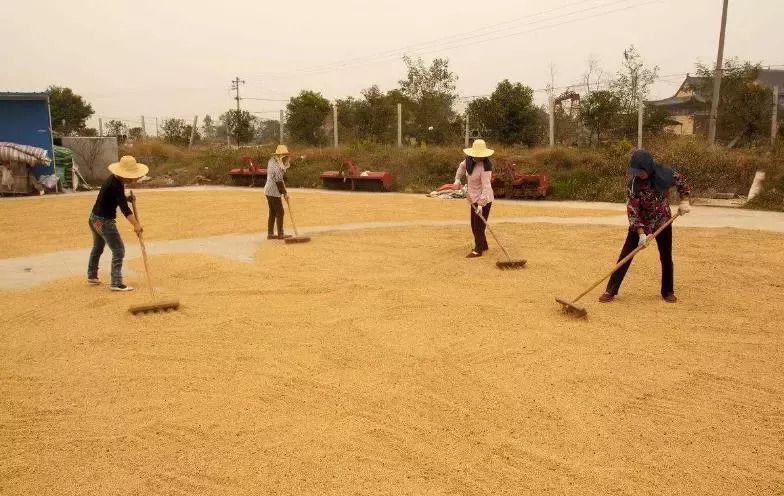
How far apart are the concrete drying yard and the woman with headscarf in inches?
26.1

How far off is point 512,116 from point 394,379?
19.6 m

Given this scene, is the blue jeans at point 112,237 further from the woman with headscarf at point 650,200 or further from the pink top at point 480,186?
the woman with headscarf at point 650,200

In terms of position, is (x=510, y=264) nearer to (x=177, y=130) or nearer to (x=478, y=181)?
(x=478, y=181)

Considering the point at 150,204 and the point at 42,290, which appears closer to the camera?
the point at 42,290

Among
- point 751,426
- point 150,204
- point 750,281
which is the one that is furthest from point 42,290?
point 150,204

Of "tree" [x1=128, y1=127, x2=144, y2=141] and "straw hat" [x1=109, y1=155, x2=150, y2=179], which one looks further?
"tree" [x1=128, y1=127, x2=144, y2=141]

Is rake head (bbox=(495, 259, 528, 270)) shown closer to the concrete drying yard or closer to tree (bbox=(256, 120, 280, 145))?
the concrete drying yard

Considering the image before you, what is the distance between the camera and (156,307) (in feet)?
20.7

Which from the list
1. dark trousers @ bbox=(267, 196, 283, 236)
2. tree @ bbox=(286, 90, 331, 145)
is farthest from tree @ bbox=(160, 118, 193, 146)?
dark trousers @ bbox=(267, 196, 283, 236)

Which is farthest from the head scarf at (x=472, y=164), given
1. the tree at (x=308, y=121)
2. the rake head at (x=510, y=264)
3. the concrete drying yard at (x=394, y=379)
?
the tree at (x=308, y=121)

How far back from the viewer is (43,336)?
5723mm

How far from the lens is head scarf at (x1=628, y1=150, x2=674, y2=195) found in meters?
6.18

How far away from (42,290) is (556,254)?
6697 mm

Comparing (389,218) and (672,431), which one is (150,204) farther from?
(672,431)
